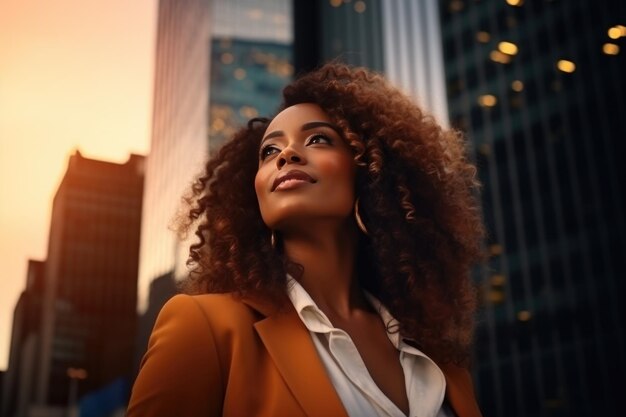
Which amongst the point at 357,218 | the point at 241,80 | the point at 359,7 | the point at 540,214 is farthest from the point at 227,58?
the point at 357,218

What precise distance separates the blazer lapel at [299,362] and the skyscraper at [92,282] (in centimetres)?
366

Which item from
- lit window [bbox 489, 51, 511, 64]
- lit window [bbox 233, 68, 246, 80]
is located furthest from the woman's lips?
lit window [bbox 233, 68, 246, 80]

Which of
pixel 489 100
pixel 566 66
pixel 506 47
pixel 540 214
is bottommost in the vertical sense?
pixel 540 214

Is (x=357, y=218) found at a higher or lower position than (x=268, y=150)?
lower

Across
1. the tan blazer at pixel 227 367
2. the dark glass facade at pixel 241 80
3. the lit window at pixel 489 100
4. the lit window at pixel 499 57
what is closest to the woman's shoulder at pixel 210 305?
the tan blazer at pixel 227 367

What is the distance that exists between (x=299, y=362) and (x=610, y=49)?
775 cm

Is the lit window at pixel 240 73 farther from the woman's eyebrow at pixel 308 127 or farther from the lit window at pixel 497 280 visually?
the woman's eyebrow at pixel 308 127

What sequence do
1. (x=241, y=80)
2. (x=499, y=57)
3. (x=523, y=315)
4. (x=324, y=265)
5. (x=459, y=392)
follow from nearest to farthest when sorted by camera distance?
1. (x=459, y=392)
2. (x=324, y=265)
3. (x=523, y=315)
4. (x=499, y=57)
5. (x=241, y=80)

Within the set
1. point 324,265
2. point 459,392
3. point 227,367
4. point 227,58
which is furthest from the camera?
point 227,58

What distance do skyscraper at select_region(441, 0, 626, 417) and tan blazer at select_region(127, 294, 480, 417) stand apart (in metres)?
9.84

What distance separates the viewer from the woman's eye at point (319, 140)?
2.48 metres

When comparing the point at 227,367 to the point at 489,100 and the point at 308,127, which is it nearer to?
the point at 308,127

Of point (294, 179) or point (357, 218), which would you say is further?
point (357, 218)

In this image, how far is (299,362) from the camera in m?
1.96
